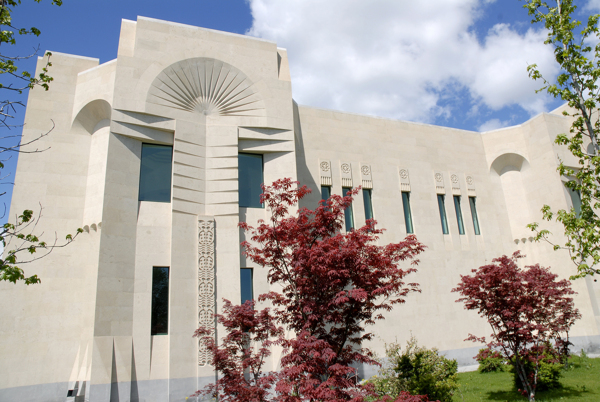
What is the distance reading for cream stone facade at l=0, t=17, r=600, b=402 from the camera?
50.7ft

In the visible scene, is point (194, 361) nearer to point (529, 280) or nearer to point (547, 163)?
point (529, 280)

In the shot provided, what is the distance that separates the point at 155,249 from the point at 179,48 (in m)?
8.41

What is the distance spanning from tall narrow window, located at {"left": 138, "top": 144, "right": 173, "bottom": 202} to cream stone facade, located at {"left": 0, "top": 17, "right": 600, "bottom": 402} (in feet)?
1.04

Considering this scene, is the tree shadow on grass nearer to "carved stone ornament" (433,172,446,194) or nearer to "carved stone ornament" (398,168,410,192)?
"carved stone ornament" (398,168,410,192)

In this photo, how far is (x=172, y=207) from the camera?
55.2 ft

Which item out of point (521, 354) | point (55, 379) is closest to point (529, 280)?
point (521, 354)

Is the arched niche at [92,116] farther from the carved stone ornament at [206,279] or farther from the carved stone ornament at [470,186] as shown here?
the carved stone ornament at [470,186]

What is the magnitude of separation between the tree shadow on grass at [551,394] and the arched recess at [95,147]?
15701 mm

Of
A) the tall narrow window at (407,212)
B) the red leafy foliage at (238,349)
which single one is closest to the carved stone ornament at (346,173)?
the tall narrow window at (407,212)

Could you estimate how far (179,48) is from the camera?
18219 mm

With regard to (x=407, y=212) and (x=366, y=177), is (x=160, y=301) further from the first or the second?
(x=407, y=212)

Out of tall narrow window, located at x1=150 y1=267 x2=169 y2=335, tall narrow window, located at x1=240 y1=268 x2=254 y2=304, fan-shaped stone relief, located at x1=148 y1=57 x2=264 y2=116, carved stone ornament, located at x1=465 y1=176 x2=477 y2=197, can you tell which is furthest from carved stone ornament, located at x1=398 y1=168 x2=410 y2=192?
tall narrow window, located at x1=150 y1=267 x2=169 y2=335

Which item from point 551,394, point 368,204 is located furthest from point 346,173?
point 551,394

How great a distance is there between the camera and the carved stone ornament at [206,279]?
51.5ft
